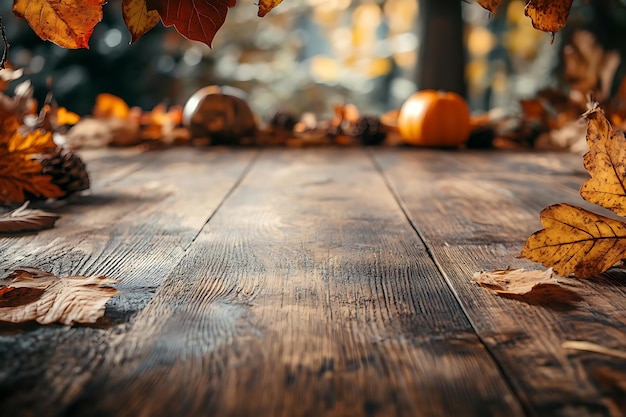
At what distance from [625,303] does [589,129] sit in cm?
18

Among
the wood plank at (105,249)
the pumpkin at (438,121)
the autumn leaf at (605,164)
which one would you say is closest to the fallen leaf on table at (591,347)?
the autumn leaf at (605,164)

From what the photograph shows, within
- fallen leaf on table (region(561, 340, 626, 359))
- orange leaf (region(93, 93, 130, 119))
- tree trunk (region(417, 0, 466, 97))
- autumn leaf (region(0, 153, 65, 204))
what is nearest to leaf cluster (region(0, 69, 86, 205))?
autumn leaf (region(0, 153, 65, 204))

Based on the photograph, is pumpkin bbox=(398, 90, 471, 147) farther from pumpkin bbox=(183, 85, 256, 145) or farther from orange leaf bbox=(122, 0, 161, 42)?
orange leaf bbox=(122, 0, 161, 42)

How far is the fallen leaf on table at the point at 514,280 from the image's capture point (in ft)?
2.32

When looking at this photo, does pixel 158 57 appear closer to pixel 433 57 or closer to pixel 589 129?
pixel 433 57

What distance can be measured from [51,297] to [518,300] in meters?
0.46

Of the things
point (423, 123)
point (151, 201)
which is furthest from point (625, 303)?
point (423, 123)

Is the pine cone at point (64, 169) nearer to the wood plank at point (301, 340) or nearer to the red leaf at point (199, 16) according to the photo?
the wood plank at point (301, 340)

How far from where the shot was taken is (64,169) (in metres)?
1.31

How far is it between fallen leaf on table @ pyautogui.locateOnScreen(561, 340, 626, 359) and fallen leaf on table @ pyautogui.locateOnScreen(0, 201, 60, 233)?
2.62 ft

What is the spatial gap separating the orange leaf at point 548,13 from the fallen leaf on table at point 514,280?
0.26 metres

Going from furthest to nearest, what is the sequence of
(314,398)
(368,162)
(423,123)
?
(423,123) → (368,162) → (314,398)

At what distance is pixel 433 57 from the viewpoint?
2973 mm

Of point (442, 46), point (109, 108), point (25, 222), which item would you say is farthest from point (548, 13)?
point (109, 108)
